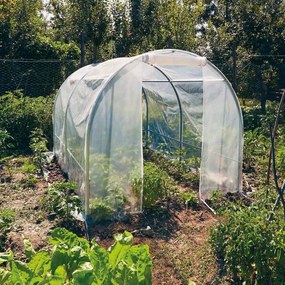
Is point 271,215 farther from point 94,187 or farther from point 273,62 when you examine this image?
point 273,62

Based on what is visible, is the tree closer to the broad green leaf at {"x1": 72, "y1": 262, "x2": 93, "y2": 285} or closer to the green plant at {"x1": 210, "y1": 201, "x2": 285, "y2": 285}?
the green plant at {"x1": 210, "y1": 201, "x2": 285, "y2": 285}

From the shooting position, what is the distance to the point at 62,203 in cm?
504

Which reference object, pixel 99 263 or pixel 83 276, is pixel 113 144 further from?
pixel 83 276

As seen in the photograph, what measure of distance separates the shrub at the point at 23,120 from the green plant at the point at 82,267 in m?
6.79

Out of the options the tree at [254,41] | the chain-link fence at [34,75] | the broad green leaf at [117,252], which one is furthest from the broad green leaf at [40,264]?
the tree at [254,41]

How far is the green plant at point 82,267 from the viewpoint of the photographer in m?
2.27

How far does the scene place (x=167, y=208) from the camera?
551 centimetres

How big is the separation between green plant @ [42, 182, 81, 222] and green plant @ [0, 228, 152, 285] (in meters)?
2.31

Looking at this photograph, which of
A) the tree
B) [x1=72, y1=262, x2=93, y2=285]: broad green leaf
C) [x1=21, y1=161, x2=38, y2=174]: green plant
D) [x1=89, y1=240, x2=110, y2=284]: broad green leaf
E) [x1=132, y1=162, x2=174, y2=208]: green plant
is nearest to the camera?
[x1=72, y1=262, x2=93, y2=285]: broad green leaf

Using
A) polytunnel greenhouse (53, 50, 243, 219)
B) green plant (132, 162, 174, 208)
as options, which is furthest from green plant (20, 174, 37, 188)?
green plant (132, 162, 174, 208)

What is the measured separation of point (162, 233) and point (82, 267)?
8.87 ft

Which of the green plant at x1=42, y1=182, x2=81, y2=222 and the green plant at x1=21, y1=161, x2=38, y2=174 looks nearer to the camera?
the green plant at x1=42, y1=182, x2=81, y2=222

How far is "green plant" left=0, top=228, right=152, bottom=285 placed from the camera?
2273mm

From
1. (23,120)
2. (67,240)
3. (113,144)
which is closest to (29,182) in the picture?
(113,144)
